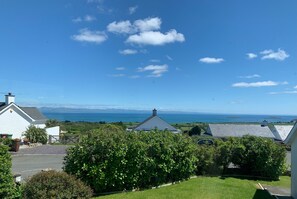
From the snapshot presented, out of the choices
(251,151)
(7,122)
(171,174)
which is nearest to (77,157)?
(171,174)

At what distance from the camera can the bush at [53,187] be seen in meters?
9.88

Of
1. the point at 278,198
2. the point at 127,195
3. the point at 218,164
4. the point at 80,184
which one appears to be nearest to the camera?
the point at 80,184

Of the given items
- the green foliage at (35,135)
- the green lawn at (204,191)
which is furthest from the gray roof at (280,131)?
the green lawn at (204,191)

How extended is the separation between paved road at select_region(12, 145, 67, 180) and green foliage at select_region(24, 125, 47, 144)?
461cm

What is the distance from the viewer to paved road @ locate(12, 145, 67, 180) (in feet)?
63.6

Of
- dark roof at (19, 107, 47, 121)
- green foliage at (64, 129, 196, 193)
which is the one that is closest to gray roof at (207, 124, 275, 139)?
dark roof at (19, 107, 47, 121)

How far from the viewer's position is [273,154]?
1853 cm

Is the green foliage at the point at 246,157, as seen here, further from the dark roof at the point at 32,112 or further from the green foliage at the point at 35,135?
the dark roof at the point at 32,112

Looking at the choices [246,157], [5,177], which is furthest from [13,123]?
[5,177]

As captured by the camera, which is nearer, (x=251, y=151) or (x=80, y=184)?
(x=80, y=184)

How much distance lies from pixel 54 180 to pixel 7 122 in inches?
1131

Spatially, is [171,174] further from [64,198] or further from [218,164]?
[64,198]

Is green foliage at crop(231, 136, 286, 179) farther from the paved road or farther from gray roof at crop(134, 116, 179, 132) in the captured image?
gray roof at crop(134, 116, 179, 132)

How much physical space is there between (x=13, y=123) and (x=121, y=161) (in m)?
27.2
